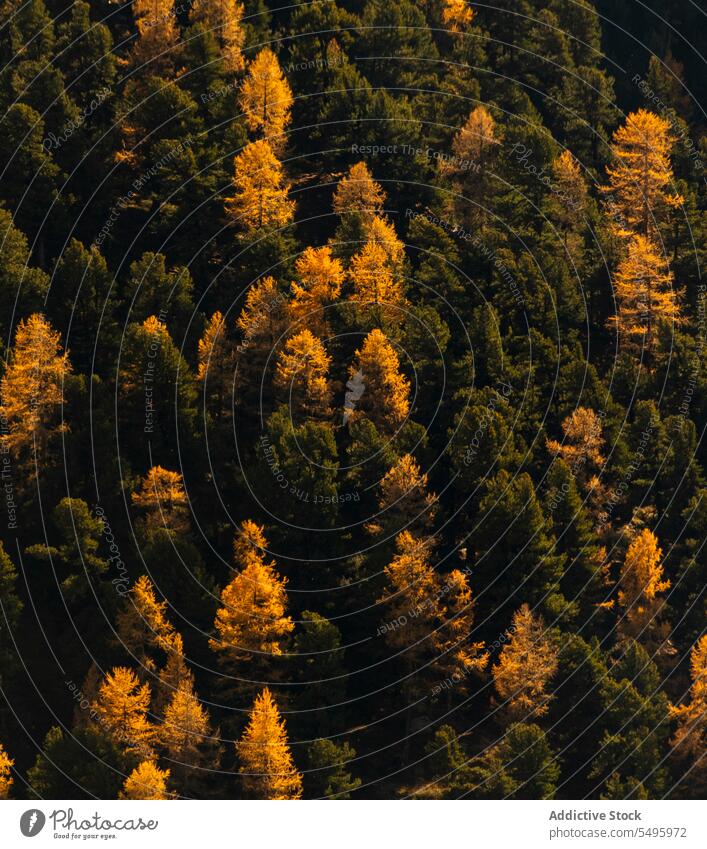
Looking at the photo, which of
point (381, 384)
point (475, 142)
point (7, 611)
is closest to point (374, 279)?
point (381, 384)

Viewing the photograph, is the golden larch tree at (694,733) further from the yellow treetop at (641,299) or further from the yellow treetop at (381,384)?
the yellow treetop at (641,299)

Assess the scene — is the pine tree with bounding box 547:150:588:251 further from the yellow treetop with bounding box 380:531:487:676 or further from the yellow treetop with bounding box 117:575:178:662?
the yellow treetop with bounding box 117:575:178:662

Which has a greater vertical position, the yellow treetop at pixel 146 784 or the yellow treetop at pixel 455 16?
the yellow treetop at pixel 455 16

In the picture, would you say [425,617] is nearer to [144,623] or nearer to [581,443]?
[581,443]

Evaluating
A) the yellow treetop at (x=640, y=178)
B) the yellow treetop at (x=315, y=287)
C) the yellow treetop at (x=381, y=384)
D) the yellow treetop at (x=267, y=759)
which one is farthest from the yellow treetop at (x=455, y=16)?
the yellow treetop at (x=267, y=759)

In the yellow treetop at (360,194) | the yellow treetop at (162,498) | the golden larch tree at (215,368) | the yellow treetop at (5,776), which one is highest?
the yellow treetop at (360,194)

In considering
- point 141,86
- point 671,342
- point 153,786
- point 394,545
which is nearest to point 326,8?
point 141,86
